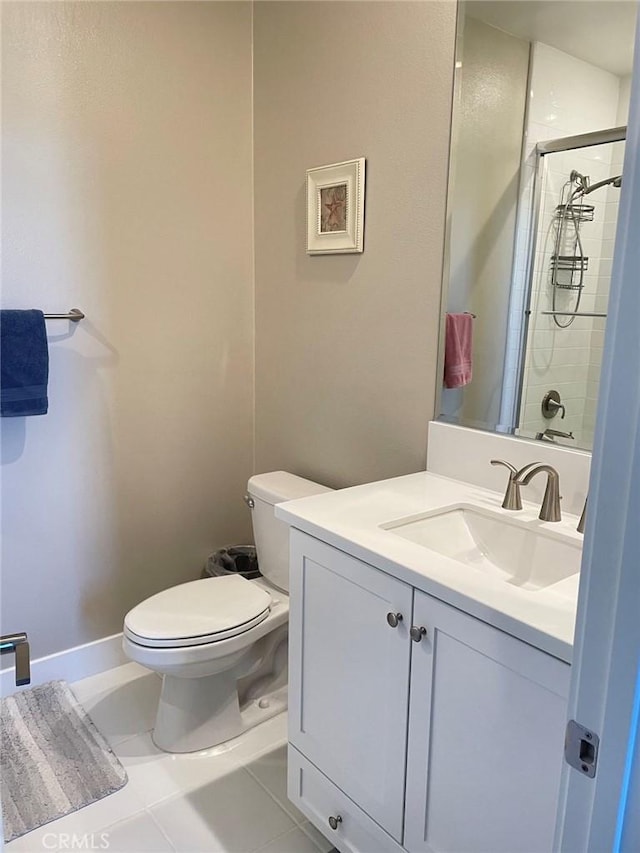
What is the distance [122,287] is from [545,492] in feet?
4.96

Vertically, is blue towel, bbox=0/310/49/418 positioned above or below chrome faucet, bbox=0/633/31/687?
above

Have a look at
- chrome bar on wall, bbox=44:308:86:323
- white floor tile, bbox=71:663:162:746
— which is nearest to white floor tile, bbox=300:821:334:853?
white floor tile, bbox=71:663:162:746

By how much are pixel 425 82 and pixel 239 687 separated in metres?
1.97

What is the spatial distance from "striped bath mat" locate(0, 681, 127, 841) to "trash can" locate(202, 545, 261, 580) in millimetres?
641

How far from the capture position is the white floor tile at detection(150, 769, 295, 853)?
166cm

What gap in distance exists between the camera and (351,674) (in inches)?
56.1

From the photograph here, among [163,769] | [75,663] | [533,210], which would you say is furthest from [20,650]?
[75,663]

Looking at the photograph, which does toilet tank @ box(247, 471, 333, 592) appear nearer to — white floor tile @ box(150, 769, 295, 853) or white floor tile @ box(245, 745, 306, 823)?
white floor tile @ box(245, 745, 306, 823)

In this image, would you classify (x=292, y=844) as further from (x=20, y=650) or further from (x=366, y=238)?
(x=366, y=238)

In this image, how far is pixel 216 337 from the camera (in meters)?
2.46

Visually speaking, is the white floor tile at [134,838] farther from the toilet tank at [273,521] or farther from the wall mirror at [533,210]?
the wall mirror at [533,210]

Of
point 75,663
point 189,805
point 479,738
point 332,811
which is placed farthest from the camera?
point 75,663

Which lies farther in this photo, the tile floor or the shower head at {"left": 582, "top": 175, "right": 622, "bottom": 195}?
the tile floor

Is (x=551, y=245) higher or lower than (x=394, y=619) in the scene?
higher
